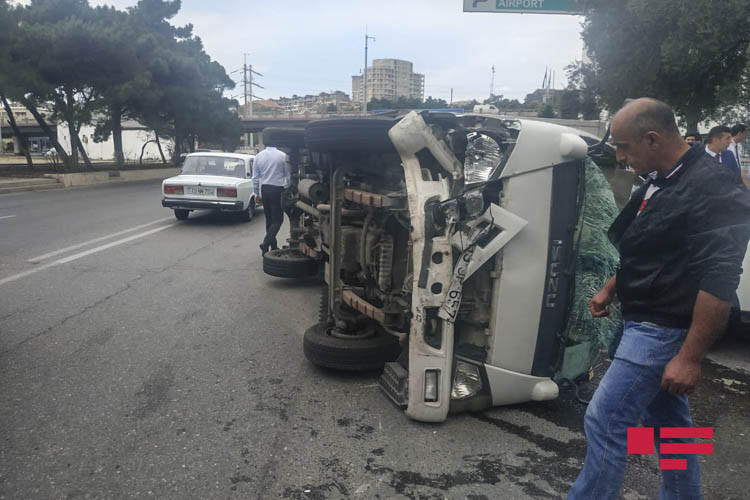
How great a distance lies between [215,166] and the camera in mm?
14062

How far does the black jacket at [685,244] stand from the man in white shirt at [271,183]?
659 centimetres

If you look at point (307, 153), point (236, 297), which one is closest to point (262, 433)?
point (236, 297)

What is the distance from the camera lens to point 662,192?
225 centimetres

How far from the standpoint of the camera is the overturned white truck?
337 centimetres

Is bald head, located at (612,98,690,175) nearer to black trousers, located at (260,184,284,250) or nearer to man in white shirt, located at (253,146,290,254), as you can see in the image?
man in white shirt, located at (253,146,290,254)

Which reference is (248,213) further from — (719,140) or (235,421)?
(235,421)

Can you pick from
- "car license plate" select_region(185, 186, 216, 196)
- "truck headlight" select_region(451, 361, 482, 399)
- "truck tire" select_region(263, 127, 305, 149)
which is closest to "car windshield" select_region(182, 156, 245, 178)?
"car license plate" select_region(185, 186, 216, 196)

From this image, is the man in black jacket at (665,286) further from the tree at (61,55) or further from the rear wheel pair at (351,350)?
the tree at (61,55)

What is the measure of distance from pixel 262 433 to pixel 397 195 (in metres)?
1.68

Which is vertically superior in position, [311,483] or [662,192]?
[662,192]

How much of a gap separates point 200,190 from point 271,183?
485cm

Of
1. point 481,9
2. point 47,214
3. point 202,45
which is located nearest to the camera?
point 481,9

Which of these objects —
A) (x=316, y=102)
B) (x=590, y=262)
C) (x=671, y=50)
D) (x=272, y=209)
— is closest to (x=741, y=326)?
(x=590, y=262)

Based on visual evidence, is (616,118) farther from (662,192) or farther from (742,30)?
(742,30)
